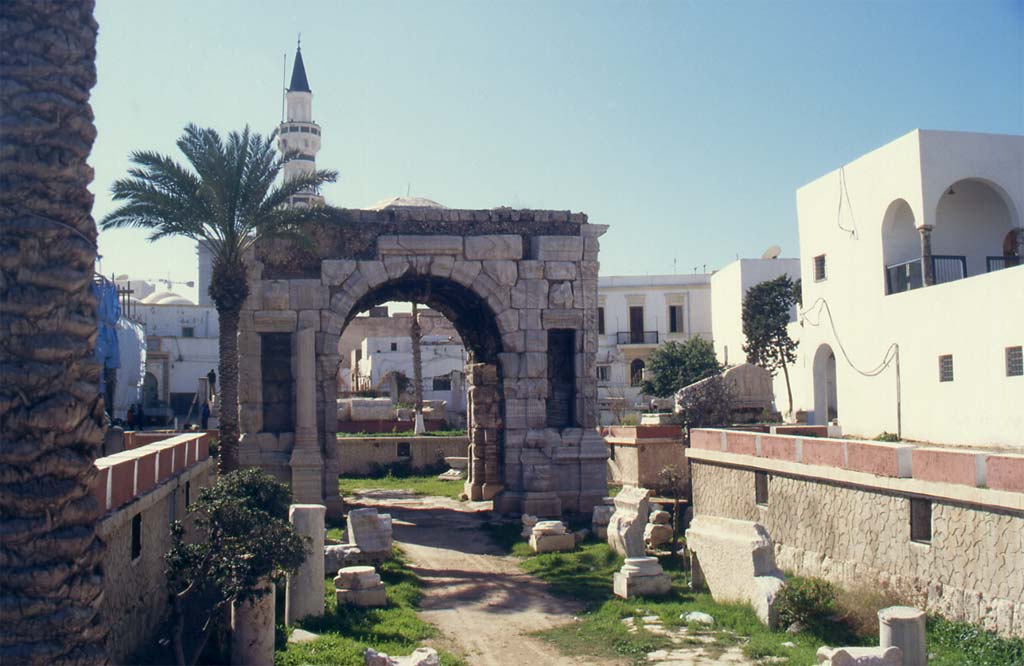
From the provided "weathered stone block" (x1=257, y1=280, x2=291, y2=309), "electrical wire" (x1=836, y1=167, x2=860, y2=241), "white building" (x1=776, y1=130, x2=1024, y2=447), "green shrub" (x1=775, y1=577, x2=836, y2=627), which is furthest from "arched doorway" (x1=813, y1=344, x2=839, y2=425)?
"green shrub" (x1=775, y1=577, x2=836, y2=627)

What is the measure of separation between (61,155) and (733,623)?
28.2 feet

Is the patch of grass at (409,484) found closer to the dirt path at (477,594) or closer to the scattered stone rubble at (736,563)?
the dirt path at (477,594)

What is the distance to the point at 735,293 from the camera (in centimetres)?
4000

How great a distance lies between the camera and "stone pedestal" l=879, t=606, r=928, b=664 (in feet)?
28.7

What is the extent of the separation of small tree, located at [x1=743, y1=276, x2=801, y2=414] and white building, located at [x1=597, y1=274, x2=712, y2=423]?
44.8 feet

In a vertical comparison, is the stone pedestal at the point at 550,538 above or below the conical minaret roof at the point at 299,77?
below

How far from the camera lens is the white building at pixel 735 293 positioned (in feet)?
128

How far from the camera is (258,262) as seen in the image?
18.5m

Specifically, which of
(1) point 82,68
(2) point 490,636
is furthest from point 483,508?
(1) point 82,68

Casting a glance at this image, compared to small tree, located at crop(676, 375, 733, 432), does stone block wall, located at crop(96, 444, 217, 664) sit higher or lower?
lower

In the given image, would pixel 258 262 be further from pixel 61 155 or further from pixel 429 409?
pixel 429 409

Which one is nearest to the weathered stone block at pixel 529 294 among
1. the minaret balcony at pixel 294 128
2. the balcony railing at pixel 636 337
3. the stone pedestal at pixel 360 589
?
the stone pedestal at pixel 360 589

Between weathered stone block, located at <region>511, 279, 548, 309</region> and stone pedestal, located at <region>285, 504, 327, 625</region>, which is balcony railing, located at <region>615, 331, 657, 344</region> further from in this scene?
stone pedestal, located at <region>285, 504, 327, 625</region>

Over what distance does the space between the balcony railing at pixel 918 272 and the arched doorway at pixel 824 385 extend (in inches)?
158
